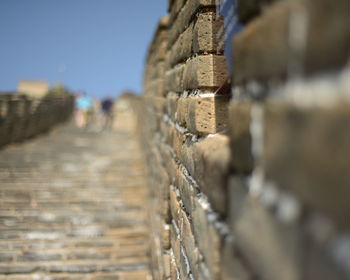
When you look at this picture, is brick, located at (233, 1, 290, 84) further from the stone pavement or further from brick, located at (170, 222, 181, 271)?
the stone pavement

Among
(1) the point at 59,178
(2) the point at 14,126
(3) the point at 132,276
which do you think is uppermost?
(2) the point at 14,126

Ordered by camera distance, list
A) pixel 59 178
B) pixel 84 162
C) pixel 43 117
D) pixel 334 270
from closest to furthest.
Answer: pixel 334 270 < pixel 59 178 < pixel 84 162 < pixel 43 117

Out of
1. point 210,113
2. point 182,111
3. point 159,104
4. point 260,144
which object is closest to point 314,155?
point 260,144

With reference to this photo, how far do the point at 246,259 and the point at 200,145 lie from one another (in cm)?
71

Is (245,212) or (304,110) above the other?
(304,110)

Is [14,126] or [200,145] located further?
[14,126]

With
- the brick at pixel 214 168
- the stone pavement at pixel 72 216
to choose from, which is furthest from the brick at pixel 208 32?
the stone pavement at pixel 72 216

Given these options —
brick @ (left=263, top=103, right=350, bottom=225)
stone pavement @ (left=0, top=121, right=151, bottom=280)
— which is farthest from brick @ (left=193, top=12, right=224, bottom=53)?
stone pavement @ (left=0, top=121, right=151, bottom=280)

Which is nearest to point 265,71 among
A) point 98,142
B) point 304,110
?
point 304,110

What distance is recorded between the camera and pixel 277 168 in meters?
0.75

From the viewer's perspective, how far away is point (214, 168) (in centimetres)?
125

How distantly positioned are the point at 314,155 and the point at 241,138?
0.35 m

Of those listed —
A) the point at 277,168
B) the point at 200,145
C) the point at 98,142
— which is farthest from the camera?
the point at 98,142

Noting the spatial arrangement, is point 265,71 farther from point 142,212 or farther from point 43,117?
point 43,117
